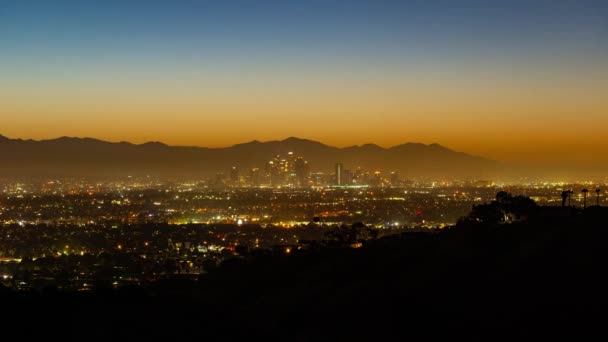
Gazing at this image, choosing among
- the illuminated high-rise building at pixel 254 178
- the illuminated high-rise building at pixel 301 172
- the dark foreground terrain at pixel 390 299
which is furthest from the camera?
the illuminated high-rise building at pixel 301 172

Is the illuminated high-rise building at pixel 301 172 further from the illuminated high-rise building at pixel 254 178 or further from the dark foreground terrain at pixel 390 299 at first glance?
the dark foreground terrain at pixel 390 299

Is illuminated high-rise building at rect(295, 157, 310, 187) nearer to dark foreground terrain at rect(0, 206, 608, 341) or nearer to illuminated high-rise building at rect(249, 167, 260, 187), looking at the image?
illuminated high-rise building at rect(249, 167, 260, 187)

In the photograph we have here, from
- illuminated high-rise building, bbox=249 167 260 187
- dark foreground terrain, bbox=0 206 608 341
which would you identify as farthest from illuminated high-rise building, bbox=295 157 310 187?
dark foreground terrain, bbox=0 206 608 341

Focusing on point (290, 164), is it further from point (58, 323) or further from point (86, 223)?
point (58, 323)

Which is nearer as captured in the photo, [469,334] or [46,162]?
[469,334]

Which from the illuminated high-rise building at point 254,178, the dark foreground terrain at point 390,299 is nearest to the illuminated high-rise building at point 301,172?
the illuminated high-rise building at point 254,178

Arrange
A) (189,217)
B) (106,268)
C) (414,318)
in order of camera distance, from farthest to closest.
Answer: (189,217) → (106,268) → (414,318)

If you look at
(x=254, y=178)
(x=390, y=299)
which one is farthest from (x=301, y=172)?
(x=390, y=299)

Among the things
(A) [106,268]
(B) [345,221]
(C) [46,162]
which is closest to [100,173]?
(C) [46,162]

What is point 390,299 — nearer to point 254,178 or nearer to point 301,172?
point 254,178
